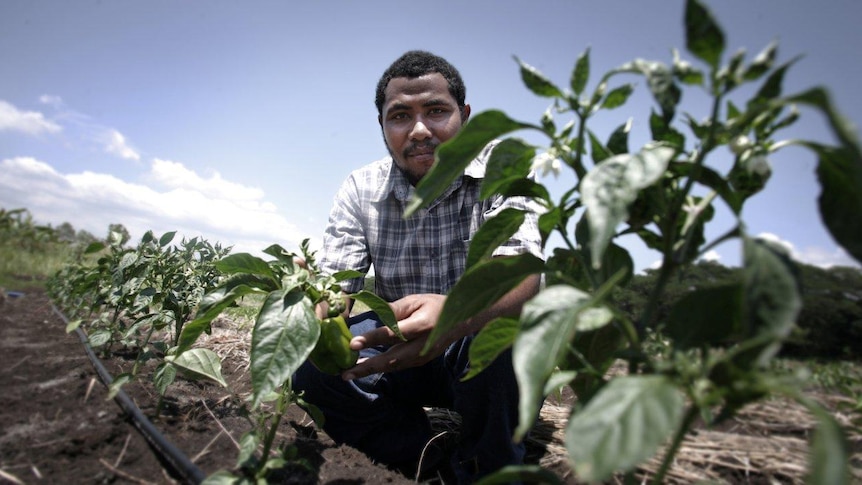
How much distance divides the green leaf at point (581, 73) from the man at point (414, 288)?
0.85 metres

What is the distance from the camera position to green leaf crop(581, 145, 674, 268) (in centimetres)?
58

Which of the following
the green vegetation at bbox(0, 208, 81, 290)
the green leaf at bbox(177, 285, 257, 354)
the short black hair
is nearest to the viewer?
the green leaf at bbox(177, 285, 257, 354)

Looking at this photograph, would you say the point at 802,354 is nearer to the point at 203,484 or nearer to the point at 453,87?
the point at 453,87

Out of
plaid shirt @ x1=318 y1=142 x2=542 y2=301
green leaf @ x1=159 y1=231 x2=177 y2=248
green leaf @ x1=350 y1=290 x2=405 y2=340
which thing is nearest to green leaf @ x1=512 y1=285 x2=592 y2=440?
green leaf @ x1=350 y1=290 x2=405 y2=340

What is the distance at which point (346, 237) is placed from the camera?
245cm

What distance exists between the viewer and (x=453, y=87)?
2.51 metres

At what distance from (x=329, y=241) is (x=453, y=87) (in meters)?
0.97

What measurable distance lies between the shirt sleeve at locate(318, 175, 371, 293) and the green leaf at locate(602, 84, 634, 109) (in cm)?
164

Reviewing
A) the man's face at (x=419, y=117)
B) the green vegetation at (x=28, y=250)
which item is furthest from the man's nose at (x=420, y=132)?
the green vegetation at (x=28, y=250)

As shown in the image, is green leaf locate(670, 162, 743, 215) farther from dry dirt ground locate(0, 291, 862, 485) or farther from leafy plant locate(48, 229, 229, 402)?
leafy plant locate(48, 229, 229, 402)

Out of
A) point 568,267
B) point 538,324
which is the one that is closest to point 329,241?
point 568,267

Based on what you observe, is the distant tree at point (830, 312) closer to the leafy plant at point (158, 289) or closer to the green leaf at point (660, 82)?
the leafy plant at point (158, 289)

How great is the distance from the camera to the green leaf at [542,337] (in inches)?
21.7

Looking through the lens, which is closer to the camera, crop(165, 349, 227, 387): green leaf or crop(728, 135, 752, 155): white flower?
crop(728, 135, 752, 155): white flower
